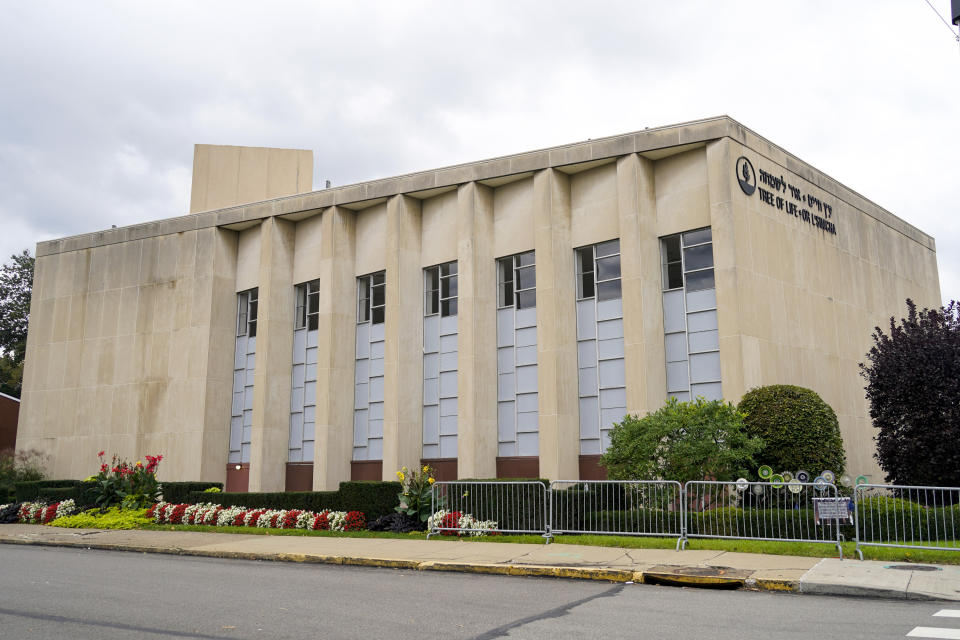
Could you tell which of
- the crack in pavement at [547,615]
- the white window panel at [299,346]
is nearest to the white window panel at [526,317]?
the white window panel at [299,346]

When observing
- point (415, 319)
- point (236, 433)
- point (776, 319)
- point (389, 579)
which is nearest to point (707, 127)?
point (776, 319)

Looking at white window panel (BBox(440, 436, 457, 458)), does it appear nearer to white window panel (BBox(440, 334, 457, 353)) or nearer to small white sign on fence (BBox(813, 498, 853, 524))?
white window panel (BBox(440, 334, 457, 353))

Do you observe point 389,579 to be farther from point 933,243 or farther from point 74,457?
point 933,243

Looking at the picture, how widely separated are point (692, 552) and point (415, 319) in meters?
15.9

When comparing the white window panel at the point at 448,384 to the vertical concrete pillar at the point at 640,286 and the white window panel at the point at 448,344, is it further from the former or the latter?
the vertical concrete pillar at the point at 640,286

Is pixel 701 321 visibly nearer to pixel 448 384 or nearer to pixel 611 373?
pixel 611 373

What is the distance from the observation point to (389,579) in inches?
496

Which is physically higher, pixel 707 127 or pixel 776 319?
pixel 707 127

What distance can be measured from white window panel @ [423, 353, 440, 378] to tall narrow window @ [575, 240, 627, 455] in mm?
5295

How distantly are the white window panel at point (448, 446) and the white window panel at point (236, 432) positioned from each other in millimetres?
9365

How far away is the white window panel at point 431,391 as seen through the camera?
27.5 m

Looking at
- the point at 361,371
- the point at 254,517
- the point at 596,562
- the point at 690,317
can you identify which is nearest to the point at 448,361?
the point at 361,371

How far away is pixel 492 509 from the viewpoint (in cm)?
1778

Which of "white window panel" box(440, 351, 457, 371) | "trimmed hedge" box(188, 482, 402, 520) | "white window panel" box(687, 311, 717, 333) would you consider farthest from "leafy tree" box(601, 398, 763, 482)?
"white window panel" box(440, 351, 457, 371)
